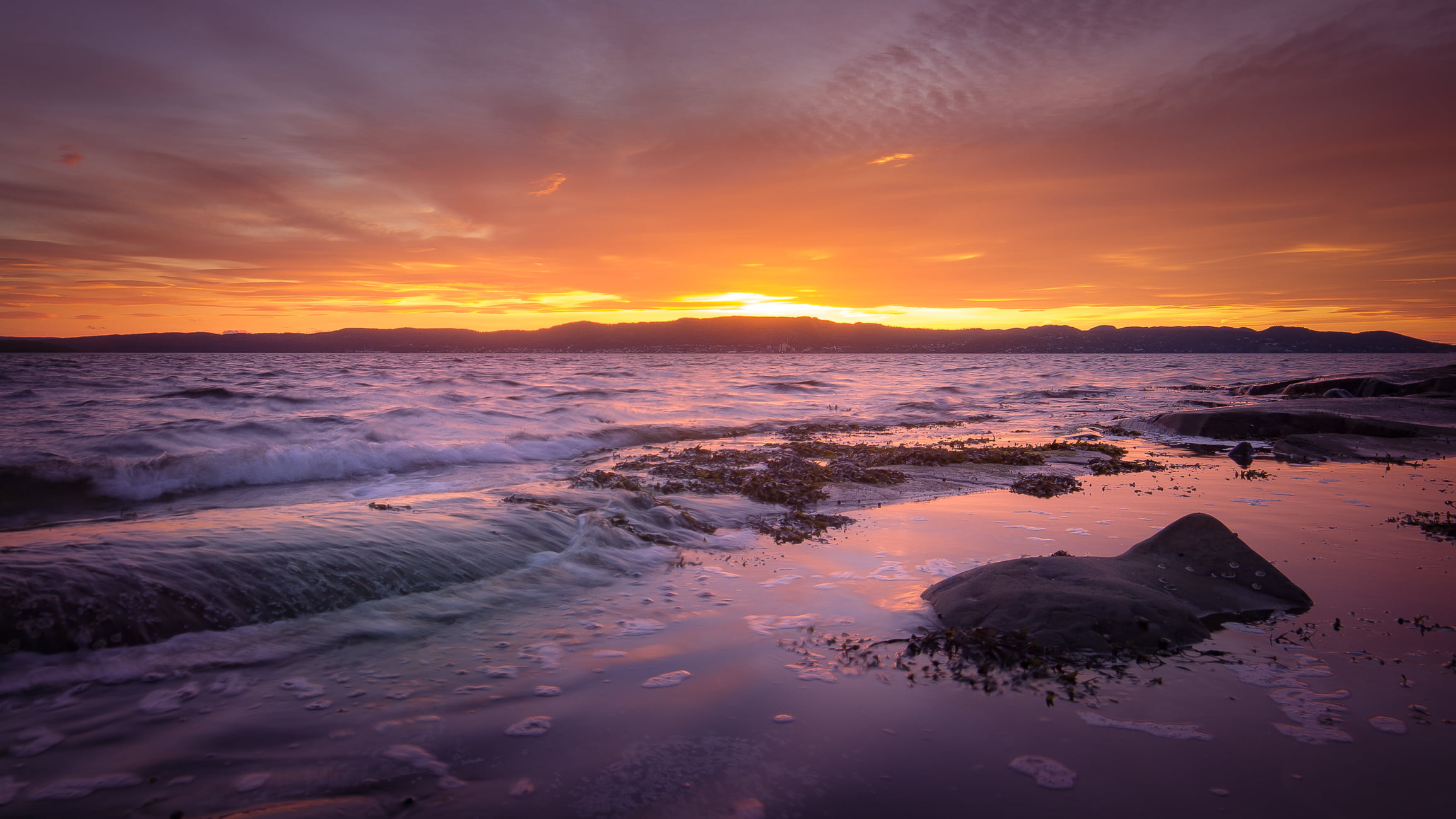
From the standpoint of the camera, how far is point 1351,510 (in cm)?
779

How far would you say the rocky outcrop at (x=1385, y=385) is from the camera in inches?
802

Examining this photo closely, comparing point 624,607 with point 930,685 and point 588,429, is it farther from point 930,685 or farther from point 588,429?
point 588,429

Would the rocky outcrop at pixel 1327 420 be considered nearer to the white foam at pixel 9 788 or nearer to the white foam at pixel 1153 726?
the white foam at pixel 1153 726

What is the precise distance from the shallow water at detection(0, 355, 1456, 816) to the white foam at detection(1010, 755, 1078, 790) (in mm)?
49

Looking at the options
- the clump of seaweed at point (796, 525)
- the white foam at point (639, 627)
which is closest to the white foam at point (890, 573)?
the clump of seaweed at point (796, 525)

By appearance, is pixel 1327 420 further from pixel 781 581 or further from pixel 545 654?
pixel 545 654

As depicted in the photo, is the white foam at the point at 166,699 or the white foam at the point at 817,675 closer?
the white foam at the point at 166,699

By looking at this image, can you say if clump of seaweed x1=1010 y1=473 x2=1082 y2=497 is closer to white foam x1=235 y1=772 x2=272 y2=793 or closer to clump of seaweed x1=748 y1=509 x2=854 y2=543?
clump of seaweed x1=748 y1=509 x2=854 y2=543

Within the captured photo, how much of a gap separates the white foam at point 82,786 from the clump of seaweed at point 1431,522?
10.5 meters

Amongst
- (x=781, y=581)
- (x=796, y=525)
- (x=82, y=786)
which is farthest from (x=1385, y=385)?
(x=82, y=786)

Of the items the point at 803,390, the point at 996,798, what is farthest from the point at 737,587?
the point at 803,390

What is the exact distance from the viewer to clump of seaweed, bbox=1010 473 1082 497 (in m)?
9.68

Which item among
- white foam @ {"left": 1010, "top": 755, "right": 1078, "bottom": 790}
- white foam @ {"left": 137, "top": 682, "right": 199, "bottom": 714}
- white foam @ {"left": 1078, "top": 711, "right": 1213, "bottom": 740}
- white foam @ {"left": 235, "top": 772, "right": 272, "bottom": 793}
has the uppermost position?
white foam @ {"left": 1078, "top": 711, "right": 1213, "bottom": 740}

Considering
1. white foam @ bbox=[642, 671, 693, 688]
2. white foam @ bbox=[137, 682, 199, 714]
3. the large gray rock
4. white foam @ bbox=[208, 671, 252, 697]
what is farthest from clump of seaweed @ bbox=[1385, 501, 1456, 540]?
white foam @ bbox=[137, 682, 199, 714]
